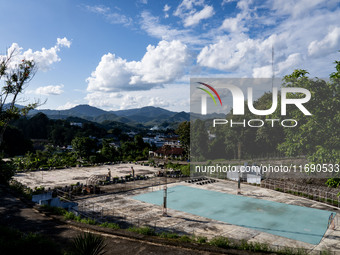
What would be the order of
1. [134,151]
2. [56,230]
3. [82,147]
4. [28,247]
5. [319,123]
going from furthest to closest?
1. [134,151]
2. [82,147]
3. [319,123]
4. [56,230]
5. [28,247]

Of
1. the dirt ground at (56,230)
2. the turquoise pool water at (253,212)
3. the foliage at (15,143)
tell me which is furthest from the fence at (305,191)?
the foliage at (15,143)

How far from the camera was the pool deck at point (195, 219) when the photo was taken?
16.8 metres

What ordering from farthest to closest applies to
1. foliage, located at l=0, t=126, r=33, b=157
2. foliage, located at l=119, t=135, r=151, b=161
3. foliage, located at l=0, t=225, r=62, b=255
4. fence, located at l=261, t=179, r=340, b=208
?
foliage, located at l=0, t=126, r=33, b=157, foliage, located at l=119, t=135, r=151, b=161, fence, located at l=261, t=179, r=340, b=208, foliage, located at l=0, t=225, r=62, b=255

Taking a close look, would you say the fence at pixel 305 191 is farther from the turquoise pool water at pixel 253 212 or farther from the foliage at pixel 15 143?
the foliage at pixel 15 143

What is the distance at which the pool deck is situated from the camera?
16766mm

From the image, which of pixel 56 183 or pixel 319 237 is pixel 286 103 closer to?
pixel 319 237

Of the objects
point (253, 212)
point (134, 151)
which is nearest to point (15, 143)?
point (134, 151)

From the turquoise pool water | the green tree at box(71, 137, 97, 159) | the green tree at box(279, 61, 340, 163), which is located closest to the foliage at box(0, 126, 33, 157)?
the green tree at box(71, 137, 97, 159)

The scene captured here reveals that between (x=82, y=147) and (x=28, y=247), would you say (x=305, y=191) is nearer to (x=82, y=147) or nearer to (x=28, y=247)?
(x=28, y=247)

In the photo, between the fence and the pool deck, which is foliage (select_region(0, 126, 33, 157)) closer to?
the pool deck

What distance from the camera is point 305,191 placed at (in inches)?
1149

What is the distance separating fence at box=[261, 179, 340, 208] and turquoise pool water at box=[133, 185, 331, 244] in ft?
11.6

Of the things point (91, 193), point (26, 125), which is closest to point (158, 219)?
point (91, 193)

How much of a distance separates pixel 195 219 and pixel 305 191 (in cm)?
1608
